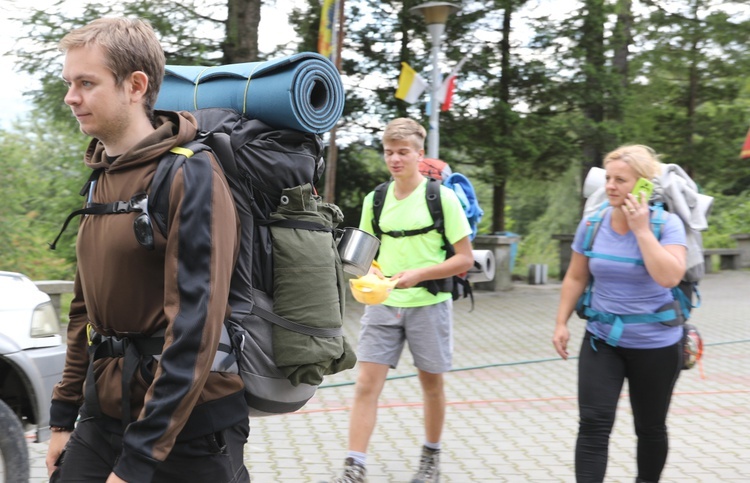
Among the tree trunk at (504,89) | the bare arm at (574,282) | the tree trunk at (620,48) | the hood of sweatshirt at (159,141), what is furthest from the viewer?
the tree trunk at (620,48)

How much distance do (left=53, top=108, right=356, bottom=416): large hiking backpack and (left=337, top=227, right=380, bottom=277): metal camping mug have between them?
55 cm

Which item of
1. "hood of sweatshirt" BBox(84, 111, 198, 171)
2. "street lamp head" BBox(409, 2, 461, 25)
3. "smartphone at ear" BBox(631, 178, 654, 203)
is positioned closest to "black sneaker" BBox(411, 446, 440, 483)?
"smartphone at ear" BBox(631, 178, 654, 203)

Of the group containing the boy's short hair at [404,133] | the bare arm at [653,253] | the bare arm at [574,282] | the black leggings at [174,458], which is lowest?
the black leggings at [174,458]

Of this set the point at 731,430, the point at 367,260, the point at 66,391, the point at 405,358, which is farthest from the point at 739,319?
the point at 66,391

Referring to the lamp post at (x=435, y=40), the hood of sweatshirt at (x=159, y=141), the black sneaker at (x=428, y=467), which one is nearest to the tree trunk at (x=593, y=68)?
the lamp post at (x=435, y=40)

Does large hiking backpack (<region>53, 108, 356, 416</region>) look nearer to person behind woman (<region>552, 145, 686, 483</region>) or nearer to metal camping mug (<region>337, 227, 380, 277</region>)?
metal camping mug (<region>337, 227, 380, 277</region>)

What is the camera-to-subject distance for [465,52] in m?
16.1

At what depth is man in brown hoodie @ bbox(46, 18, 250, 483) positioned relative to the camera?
1919mm

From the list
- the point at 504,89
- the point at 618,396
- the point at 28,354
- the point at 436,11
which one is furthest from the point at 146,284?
the point at 504,89

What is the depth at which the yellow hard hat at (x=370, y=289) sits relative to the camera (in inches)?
173

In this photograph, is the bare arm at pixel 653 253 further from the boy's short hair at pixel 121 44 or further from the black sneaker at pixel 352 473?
the boy's short hair at pixel 121 44

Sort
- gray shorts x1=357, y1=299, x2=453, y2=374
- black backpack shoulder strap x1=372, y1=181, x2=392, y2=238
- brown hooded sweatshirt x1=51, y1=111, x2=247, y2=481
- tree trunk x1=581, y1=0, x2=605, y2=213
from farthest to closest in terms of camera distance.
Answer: tree trunk x1=581, y1=0, x2=605, y2=213 < black backpack shoulder strap x1=372, y1=181, x2=392, y2=238 < gray shorts x1=357, y1=299, x2=453, y2=374 < brown hooded sweatshirt x1=51, y1=111, x2=247, y2=481

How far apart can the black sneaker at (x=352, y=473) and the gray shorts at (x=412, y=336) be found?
21.4 inches

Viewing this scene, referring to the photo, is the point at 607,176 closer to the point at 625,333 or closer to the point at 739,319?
the point at 625,333
